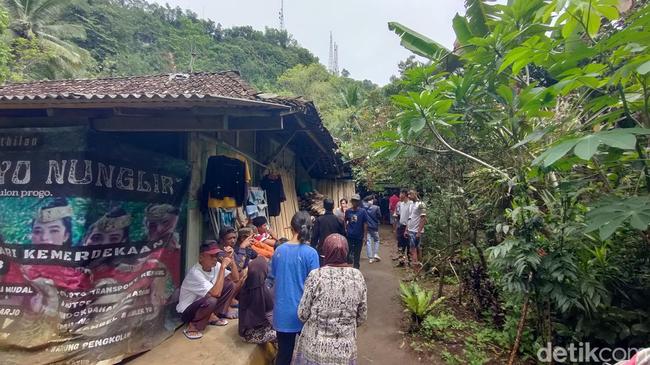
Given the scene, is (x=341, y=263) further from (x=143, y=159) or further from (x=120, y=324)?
(x=143, y=159)

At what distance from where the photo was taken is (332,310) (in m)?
2.67

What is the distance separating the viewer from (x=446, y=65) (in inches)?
197

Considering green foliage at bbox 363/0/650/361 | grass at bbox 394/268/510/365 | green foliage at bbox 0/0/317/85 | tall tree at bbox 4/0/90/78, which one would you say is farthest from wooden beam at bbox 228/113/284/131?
tall tree at bbox 4/0/90/78

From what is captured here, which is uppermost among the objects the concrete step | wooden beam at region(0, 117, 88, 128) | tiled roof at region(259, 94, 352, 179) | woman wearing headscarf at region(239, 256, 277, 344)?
tiled roof at region(259, 94, 352, 179)

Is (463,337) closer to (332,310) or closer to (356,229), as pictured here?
(356,229)

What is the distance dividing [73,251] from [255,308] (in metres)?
1.82

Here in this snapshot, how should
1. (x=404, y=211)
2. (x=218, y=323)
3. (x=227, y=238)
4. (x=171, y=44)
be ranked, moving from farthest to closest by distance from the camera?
(x=171, y=44)
(x=404, y=211)
(x=227, y=238)
(x=218, y=323)

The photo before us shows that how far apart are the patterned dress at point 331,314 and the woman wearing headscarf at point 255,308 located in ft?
3.79

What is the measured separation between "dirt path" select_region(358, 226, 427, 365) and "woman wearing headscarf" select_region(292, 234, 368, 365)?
203 centimetres

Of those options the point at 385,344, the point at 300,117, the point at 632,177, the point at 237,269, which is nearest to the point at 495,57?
the point at 632,177

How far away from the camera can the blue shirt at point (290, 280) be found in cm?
317

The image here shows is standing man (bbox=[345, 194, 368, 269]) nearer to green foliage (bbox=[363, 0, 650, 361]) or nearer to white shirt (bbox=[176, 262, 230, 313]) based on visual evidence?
green foliage (bbox=[363, 0, 650, 361])

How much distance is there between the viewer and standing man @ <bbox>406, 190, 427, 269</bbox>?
309 inches

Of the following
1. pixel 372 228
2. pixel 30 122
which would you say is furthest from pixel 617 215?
pixel 372 228
